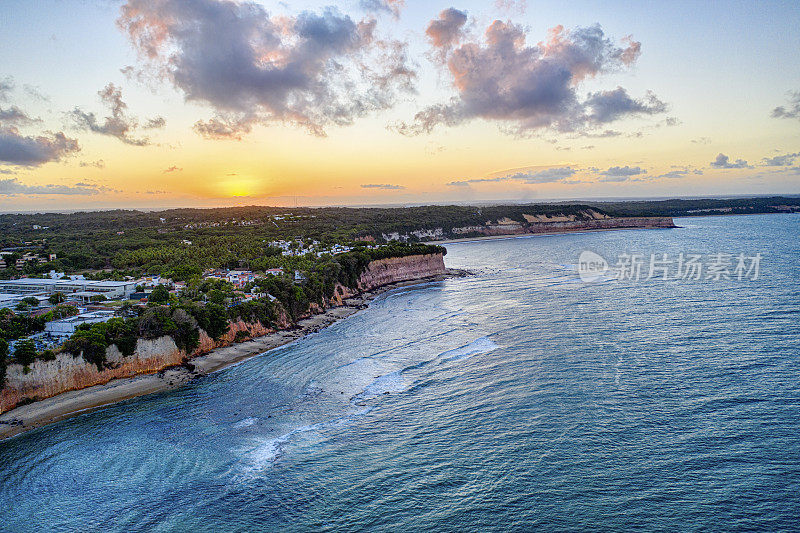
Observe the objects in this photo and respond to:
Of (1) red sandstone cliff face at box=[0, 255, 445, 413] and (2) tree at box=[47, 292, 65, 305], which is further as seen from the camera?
(2) tree at box=[47, 292, 65, 305]

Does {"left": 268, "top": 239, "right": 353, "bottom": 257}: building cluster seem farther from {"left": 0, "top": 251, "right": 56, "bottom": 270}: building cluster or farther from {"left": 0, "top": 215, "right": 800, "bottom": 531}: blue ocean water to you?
{"left": 0, "top": 215, "right": 800, "bottom": 531}: blue ocean water

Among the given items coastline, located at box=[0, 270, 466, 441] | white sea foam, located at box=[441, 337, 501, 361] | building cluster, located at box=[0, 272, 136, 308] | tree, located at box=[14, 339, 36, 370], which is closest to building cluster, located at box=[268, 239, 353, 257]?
coastline, located at box=[0, 270, 466, 441]

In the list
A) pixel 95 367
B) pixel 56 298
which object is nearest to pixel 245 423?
pixel 95 367

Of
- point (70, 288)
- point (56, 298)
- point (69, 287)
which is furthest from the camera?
point (69, 287)

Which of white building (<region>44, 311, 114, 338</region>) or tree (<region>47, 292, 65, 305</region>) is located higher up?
tree (<region>47, 292, 65, 305</region>)

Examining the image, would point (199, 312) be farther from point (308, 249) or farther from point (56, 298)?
point (308, 249)

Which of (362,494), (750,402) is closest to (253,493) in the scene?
(362,494)

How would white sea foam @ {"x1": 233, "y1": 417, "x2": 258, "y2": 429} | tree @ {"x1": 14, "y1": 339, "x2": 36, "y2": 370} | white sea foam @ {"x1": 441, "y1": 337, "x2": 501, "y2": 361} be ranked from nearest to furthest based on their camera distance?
white sea foam @ {"x1": 233, "y1": 417, "x2": 258, "y2": 429}, tree @ {"x1": 14, "y1": 339, "x2": 36, "y2": 370}, white sea foam @ {"x1": 441, "y1": 337, "x2": 501, "y2": 361}
